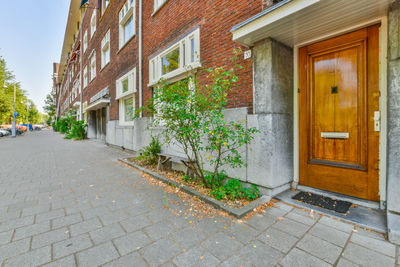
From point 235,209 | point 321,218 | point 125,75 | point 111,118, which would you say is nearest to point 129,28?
point 125,75

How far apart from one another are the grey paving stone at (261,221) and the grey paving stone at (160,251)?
100 cm

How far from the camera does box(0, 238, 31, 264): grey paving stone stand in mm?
1757

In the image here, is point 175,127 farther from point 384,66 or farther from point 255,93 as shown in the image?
point 384,66

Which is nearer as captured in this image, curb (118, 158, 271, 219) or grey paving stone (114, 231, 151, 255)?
grey paving stone (114, 231, 151, 255)

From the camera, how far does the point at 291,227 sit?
2.26 metres

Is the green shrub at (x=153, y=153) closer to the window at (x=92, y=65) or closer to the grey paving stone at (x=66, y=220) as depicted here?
the grey paving stone at (x=66, y=220)

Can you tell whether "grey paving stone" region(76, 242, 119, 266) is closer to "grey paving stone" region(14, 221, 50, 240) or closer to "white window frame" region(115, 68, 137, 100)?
"grey paving stone" region(14, 221, 50, 240)

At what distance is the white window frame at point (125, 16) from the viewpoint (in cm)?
786

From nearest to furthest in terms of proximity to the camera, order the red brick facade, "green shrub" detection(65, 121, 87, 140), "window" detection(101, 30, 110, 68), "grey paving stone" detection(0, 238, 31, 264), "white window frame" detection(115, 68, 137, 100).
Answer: "grey paving stone" detection(0, 238, 31, 264), the red brick facade, "white window frame" detection(115, 68, 137, 100), "window" detection(101, 30, 110, 68), "green shrub" detection(65, 121, 87, 140)

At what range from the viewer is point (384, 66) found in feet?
8.08

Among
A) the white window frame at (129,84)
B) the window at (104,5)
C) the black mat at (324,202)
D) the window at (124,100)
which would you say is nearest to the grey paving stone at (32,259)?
the black mat at (324,202)

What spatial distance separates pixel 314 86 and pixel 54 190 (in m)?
5.07

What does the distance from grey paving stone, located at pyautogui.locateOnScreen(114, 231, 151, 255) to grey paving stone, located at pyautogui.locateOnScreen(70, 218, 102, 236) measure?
46 centimetres

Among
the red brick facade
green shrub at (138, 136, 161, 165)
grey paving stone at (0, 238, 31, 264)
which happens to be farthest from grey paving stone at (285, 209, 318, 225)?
green shrub at (138, 136, 161, 165)
